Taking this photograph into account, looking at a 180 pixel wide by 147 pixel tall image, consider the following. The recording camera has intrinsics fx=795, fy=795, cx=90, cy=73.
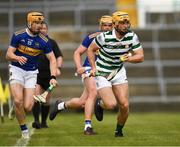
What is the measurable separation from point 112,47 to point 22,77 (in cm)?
168

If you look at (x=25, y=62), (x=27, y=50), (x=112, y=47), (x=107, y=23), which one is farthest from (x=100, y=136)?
(x=107, y=23)

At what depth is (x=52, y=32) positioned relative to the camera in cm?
2866

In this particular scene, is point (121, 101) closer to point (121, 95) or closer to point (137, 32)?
point (121, 95)

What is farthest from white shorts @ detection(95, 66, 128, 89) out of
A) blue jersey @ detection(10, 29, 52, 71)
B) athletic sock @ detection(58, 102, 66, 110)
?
athletic sock @ detection(58, 102, 66, 110)

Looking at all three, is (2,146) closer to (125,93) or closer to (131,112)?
(125,93)

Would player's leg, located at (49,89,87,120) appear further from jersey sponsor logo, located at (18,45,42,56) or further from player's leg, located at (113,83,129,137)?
jersey sponsor logo, located at (18,45,42,56)

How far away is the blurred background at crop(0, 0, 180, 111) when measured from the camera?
87.0 feet

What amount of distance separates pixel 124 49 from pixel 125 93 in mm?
768

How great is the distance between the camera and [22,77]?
14.1 meters

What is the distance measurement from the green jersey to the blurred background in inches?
449

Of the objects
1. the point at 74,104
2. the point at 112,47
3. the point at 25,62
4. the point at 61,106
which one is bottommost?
the point at 61,106

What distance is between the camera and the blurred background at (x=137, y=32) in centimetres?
2652

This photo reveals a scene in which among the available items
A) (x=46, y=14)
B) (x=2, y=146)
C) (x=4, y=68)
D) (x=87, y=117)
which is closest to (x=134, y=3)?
(x=46, y=14)

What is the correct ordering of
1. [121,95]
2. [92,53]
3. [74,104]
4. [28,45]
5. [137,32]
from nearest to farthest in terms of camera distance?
[121,95], [28,45], [92,53], [74,104], [137,32]
